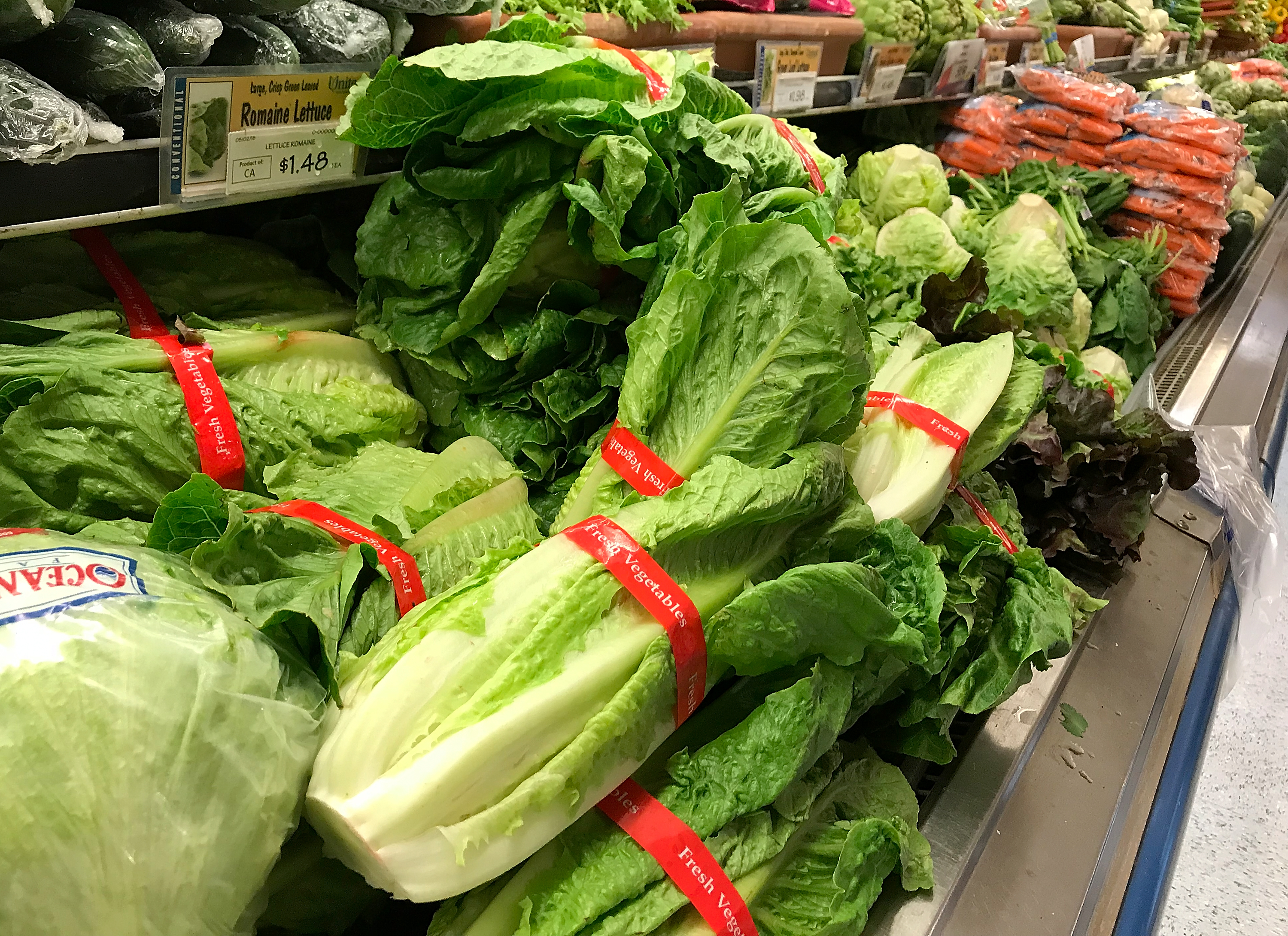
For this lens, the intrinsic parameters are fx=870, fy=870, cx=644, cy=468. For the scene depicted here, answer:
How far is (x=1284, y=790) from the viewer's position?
2436mm

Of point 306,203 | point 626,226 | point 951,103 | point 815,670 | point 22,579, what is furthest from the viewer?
point 951,103

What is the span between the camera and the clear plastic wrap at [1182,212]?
4.09 m

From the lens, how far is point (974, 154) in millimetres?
4094

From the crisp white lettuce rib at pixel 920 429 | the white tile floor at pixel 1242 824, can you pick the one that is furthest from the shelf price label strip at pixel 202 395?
the white tile floor at pixel 1242 824

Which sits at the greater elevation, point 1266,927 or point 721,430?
point 721,430

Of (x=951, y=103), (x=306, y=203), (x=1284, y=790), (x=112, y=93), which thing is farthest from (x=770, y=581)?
(x=951, y=103)

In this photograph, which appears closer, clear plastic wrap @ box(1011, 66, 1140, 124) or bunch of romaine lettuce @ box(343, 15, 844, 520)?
bunch of romaine lettuce @ box(343, 15, 844, 520)

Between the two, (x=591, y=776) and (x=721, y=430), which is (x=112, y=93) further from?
(x=591, y=776)

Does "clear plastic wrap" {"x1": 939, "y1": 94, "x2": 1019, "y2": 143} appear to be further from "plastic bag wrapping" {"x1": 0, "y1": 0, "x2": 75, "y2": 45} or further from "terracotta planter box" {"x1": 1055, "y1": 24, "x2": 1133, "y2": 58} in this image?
"plastic bag wrapping" {"x1": 0, "y1": 0, "x2": 75, "y2": 45}

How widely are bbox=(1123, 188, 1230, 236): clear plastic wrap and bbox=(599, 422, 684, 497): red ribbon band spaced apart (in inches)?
155

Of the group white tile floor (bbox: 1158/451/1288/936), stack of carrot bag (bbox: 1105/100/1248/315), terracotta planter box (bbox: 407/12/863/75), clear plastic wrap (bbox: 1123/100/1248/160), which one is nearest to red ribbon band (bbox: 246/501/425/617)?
terracotta planter box (bbox: 407/12/863/75)

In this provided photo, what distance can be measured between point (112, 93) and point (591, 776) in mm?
1075

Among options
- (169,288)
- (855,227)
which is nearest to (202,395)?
(169,288)

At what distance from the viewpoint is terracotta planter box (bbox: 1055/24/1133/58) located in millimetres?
4738
